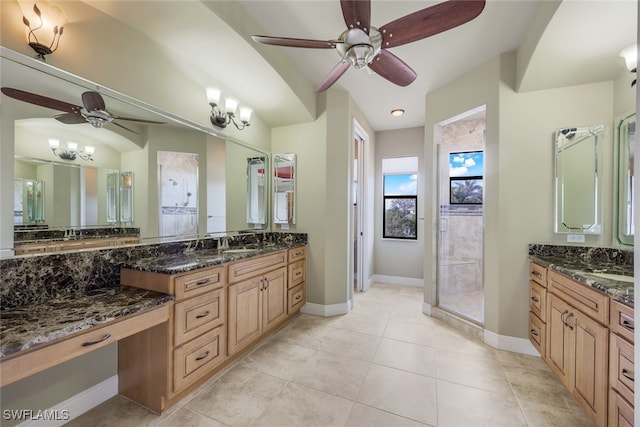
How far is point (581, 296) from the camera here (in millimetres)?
1497

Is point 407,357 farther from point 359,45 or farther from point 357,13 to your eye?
point 357,13

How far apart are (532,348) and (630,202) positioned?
1.44 meters

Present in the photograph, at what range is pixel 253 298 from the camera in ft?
7.34

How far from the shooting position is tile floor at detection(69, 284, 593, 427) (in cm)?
149

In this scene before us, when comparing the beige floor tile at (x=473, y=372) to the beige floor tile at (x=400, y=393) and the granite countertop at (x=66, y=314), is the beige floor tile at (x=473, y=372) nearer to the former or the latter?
the beige floor tile at (x=400, y=393)

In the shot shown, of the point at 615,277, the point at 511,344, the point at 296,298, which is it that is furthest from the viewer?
the point at 296,298

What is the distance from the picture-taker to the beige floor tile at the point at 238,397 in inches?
59.7

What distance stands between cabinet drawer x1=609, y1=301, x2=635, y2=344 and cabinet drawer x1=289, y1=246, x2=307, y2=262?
2442 millimetres

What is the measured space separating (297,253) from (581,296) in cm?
240

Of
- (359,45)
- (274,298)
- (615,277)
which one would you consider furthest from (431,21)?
(274,298)

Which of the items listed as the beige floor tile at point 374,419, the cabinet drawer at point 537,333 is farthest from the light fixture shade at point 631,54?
the beige floor tile at point 374,419

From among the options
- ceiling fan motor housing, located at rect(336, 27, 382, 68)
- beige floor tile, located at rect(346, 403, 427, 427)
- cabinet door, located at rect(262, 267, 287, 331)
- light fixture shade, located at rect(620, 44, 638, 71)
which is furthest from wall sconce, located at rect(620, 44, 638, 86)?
cabinet door, located at rect(262, 267, 287, 331)

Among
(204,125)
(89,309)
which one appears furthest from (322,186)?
(89,309)

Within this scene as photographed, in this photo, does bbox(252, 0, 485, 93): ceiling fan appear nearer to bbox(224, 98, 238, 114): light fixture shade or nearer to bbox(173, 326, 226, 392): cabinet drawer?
bbox(224, 98, 238, 114): light fixture shade
